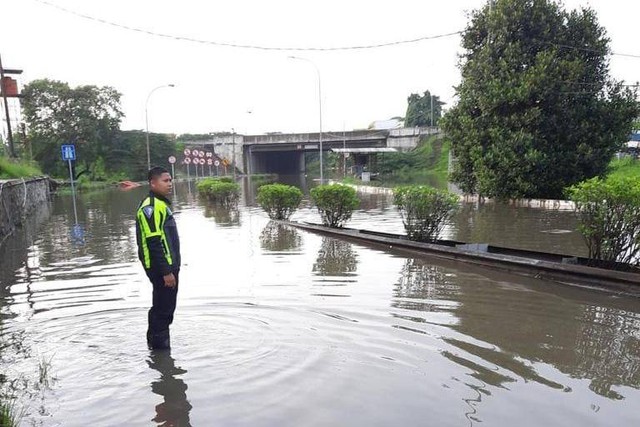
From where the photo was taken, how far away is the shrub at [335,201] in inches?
536

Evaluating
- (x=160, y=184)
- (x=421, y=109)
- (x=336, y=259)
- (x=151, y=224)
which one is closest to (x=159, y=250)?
(x=151, y=224)

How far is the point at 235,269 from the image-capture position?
9.06 meters

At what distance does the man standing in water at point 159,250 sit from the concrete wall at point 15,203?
11.0 metres

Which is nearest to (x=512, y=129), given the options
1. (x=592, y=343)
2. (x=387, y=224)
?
(x=387, y=224)

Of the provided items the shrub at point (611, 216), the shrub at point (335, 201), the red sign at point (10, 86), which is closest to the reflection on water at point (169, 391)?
the shrub at point (611, 216)

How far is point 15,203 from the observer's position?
1777cm

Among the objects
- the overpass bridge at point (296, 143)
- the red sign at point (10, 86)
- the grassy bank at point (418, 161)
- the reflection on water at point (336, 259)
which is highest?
the red sign at point (10, 86)

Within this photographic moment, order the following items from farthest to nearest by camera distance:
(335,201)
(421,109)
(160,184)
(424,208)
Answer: (421,109), (335,201), (424,208), (160,184)

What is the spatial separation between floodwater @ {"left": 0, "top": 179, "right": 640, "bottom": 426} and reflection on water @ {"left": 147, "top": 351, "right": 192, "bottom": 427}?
0.02 meters

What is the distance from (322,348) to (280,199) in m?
11.7

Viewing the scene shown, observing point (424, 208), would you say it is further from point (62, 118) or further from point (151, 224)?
point (62, 118)

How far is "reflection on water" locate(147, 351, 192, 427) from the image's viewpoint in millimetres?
3734

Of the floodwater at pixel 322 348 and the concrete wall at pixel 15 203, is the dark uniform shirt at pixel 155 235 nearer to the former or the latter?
the floodwater at pixel 322 348

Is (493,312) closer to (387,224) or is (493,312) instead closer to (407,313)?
(407,313)
